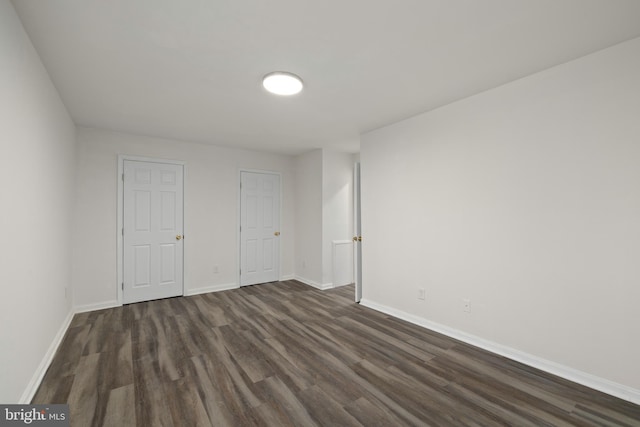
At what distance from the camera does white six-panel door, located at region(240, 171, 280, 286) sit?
4957mm

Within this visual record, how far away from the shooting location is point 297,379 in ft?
7.07

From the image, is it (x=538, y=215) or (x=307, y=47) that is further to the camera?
(x=538, y=215)

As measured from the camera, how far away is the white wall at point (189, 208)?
3691mm

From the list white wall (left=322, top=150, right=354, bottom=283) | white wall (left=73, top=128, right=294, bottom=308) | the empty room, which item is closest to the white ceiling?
the empty room

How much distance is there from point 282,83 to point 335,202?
9.18 ft

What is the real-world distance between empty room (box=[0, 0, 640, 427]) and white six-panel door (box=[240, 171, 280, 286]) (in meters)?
1.19

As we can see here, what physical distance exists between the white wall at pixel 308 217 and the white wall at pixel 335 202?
88mm

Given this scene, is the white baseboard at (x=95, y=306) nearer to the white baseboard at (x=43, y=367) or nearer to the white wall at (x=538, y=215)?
the white baseboard at (x=43, y=367)

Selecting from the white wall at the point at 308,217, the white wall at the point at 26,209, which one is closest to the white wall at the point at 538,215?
the white wall at the point at 308,217

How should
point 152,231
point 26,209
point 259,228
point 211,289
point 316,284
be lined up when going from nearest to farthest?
point 26,209
point 152,231
point 211,289
point 316,284
point 259,228

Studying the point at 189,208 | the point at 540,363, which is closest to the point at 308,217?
the point at 189,208

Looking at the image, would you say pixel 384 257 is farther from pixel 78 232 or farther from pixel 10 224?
pixel 78 232

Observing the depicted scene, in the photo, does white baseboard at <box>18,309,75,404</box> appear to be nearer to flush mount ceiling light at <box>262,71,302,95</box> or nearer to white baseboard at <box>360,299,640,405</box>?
flush mount ceiling light at <box>262,71,302,95</box>

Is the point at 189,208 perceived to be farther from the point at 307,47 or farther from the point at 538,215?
the point at 538,215
